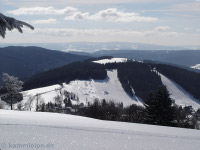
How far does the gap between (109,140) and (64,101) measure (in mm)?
153269

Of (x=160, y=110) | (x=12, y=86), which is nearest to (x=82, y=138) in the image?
(x=160, y=110)

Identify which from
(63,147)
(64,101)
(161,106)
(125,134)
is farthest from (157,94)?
(64,101)

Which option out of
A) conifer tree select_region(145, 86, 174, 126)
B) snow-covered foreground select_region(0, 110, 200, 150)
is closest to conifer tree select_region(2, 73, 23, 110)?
conifer tree select_region(145, 86, 174, 126)

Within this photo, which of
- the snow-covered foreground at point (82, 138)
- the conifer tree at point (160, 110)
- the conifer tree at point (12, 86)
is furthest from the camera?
the conifer tree at point (12, 86)

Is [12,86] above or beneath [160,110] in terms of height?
above

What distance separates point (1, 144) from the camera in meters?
6.62

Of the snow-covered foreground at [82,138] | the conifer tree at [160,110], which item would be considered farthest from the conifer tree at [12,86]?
the snow-covered foreground at [82,138]

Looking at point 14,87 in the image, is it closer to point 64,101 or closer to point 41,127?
point 41,127

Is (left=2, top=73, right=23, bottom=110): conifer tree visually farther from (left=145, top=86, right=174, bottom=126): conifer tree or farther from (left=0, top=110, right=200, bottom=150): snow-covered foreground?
(left=0, top=110, right=200, bottom=150): snow-covered foreground

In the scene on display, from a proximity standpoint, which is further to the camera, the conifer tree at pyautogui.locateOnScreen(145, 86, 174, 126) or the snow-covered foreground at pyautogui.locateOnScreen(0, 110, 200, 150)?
the conifer tree at pyautogui.locateOnScreen(145, 86, 174, 126)

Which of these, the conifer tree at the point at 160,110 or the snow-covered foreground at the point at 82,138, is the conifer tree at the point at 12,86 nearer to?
the conifer tree at the point at 160,110

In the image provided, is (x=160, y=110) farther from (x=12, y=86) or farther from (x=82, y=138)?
(x=12, y=86)

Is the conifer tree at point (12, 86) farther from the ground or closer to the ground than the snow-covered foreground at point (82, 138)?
farther from the ground

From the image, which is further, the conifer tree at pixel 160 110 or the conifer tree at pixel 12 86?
the conifer tree at pixel 12 86
